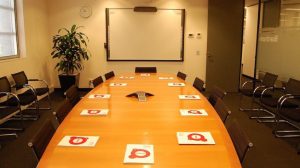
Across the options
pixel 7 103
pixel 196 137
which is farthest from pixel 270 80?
pixel 7 103

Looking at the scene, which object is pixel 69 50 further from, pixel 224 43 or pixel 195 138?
pixel 195 138

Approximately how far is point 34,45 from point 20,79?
1.24 meters

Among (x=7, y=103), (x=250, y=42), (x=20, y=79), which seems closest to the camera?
(x=7, y=103)

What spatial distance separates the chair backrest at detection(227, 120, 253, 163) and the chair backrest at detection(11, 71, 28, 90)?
13.3 ft

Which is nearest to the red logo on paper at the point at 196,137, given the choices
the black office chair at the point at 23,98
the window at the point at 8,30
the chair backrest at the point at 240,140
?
the chair backrest at the point at 240,140

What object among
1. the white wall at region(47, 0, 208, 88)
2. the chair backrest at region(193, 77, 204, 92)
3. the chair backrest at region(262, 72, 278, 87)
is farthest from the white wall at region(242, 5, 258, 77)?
the chair backrest at region(193, 77, 204, 92)

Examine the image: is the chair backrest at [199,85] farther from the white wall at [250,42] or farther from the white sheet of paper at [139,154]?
the white wall at [250,42]

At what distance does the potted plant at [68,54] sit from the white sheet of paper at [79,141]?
15.2 ft

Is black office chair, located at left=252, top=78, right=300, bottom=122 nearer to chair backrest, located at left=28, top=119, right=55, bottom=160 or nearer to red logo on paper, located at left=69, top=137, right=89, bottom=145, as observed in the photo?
red logo on paper, located at left=69, top=137, right=89, bottom=145

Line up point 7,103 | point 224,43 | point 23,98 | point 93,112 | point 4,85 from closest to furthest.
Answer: point 93,112 < point 7,103 < point 4,85 < point 23,98 < point 224,43

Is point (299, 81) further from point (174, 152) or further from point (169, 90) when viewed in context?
point (174, 152)

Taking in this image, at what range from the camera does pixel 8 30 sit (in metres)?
5.34

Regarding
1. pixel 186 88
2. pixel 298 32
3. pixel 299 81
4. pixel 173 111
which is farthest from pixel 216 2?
pixel 173 111

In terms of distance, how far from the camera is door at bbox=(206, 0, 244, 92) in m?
6.79
